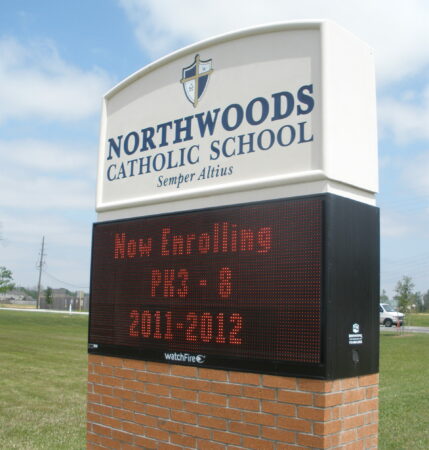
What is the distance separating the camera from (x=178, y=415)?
5172 millimetres

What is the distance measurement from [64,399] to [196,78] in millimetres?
7187

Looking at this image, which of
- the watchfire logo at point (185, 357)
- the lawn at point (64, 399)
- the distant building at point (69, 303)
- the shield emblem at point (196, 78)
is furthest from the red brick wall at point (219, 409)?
the distant building at point (69, 303)

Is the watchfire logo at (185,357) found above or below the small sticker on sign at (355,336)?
below

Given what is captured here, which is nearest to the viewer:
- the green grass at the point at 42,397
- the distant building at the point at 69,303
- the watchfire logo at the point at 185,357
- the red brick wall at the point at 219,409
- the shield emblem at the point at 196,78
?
the red brick wall at the point at 219,409

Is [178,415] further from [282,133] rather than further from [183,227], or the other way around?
[282,133]

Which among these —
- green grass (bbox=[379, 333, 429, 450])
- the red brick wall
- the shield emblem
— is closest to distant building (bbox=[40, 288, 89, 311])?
green grass (bbox=[379, 333, 429, 450])

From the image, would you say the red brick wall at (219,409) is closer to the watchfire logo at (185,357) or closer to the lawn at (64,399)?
the watchfire logo at (185,357)

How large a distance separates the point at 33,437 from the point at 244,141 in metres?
5.22

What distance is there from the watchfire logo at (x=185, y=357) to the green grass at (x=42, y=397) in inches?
124

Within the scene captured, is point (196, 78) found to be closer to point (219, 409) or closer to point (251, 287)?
point (251, 287)

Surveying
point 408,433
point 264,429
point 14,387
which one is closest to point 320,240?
point 264,429

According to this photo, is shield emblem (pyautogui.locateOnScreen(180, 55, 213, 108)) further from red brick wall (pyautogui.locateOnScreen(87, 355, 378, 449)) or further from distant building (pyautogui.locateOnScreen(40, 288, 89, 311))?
distant building (pyautogui.locateOnScreen(40, 288, 89, 311))

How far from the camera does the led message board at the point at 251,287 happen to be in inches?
168

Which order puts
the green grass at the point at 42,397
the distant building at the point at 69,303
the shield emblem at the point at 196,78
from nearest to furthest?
the shield emblem at the point at 196,78
the green grass at the point at 42,397
the distant building at the point at 69,303
